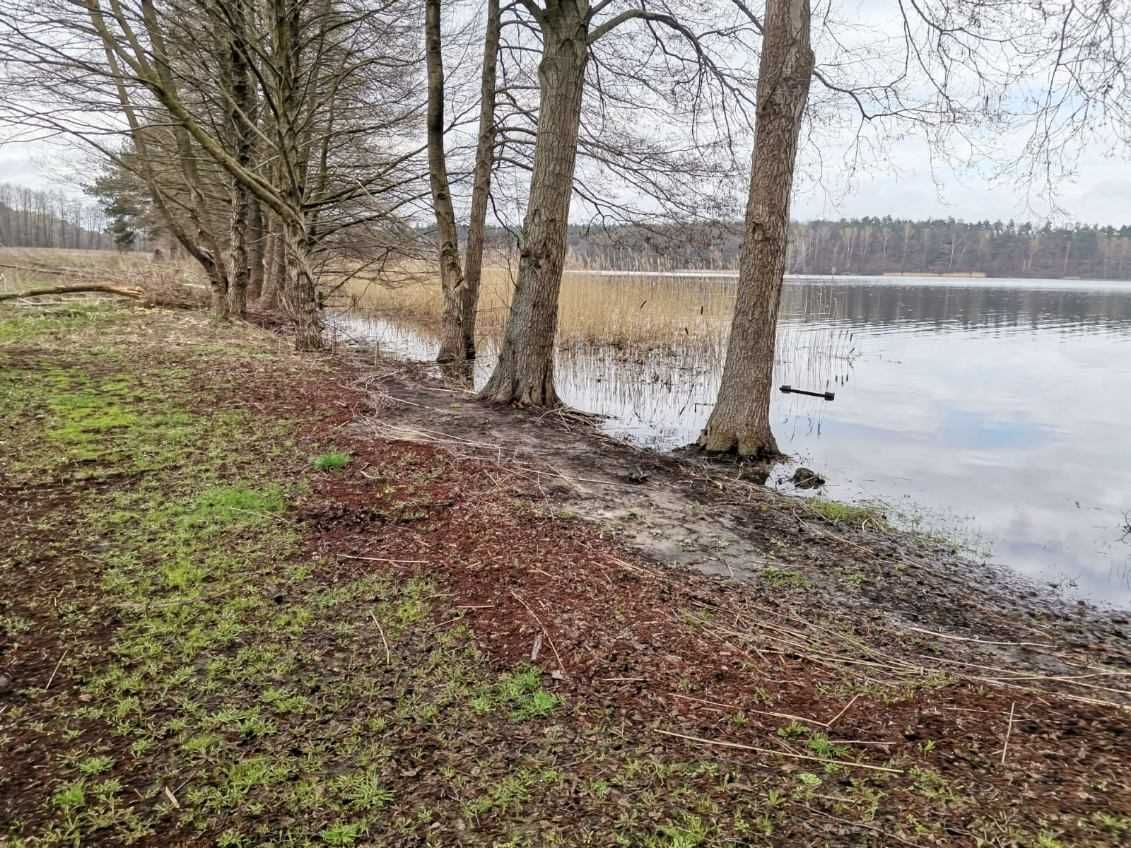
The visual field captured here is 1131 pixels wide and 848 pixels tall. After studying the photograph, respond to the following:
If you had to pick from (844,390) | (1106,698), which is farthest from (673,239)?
(1106,698)

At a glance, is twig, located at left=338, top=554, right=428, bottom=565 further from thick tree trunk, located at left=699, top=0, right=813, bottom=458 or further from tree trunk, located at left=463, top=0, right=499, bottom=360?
tree trunk, located at left=463, top=0, right=499, bottom=360

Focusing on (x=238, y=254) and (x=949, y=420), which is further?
(x=238, y=254)

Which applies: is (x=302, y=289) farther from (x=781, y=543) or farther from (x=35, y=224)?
(x=35, y=224)

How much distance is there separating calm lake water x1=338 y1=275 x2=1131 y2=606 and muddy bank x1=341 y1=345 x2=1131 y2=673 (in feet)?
2.04

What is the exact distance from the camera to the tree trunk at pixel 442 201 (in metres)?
8.86

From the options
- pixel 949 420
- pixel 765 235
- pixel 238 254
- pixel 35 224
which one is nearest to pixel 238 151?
pixel 238 254

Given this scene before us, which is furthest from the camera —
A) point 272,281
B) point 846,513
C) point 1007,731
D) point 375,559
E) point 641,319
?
point 272,281

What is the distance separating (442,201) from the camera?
31.5ft

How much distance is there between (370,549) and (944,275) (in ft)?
269

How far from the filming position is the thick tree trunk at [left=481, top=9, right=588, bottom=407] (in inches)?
258

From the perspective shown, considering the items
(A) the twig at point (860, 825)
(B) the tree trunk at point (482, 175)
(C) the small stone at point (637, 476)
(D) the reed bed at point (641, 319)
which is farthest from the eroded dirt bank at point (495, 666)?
(D) the reed bed at point (641, 319)

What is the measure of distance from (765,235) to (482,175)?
5415mm

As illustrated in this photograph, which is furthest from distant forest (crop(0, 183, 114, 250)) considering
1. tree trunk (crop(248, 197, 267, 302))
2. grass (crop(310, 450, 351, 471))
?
grass (crop(310, 450, 351, 471))

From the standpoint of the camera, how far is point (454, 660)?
2.47 m
